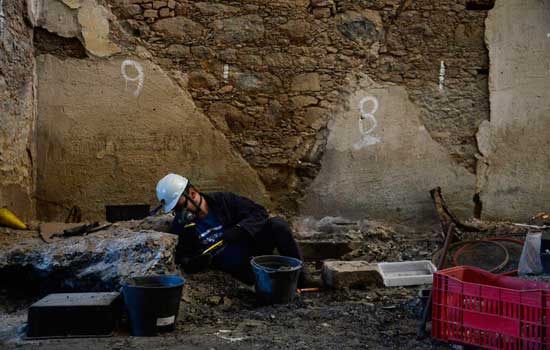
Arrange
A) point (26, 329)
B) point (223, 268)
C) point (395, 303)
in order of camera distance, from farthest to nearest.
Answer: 1. point (223, 268)
2. point (395, 303)
3. point (26, 329)

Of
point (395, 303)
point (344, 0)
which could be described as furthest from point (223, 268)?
point (344, 0)

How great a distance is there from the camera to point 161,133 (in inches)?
229

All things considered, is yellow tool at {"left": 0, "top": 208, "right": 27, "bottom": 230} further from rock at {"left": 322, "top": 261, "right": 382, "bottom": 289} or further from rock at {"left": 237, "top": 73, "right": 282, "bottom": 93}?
rock at {"left": 322, "top": 261, "right": 382, "bottom": 289}

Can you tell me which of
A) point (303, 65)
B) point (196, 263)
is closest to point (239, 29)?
point (303, 65)

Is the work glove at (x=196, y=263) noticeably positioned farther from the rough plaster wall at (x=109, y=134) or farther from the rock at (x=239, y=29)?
the rock at (x=239, y=29)

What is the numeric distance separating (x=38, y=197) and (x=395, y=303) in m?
3.45

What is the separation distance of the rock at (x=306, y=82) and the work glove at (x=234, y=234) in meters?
1.96

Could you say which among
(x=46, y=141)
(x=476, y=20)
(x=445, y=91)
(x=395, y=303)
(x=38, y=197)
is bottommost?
(x=395, y=303)

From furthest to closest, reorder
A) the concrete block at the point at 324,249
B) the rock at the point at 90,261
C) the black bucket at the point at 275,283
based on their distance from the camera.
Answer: the concrete block at the point at 324,249 < the black bucket at the point at 275,283 < the rock at the point at 90,261

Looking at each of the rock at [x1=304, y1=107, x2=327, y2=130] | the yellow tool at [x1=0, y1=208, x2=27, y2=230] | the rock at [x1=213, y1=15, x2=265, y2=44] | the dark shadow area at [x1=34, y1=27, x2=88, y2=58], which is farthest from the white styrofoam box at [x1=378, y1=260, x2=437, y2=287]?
the dark shadow area at [x1=34, y1=27, x2=88, y2=58]

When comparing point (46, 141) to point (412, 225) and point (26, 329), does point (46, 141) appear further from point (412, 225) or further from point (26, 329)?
point (412, 225)

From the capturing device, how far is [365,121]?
19.6ft

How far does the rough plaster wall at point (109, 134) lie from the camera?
571cm

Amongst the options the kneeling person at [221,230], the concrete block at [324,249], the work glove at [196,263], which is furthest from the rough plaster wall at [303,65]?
the work glove at [196,263]
